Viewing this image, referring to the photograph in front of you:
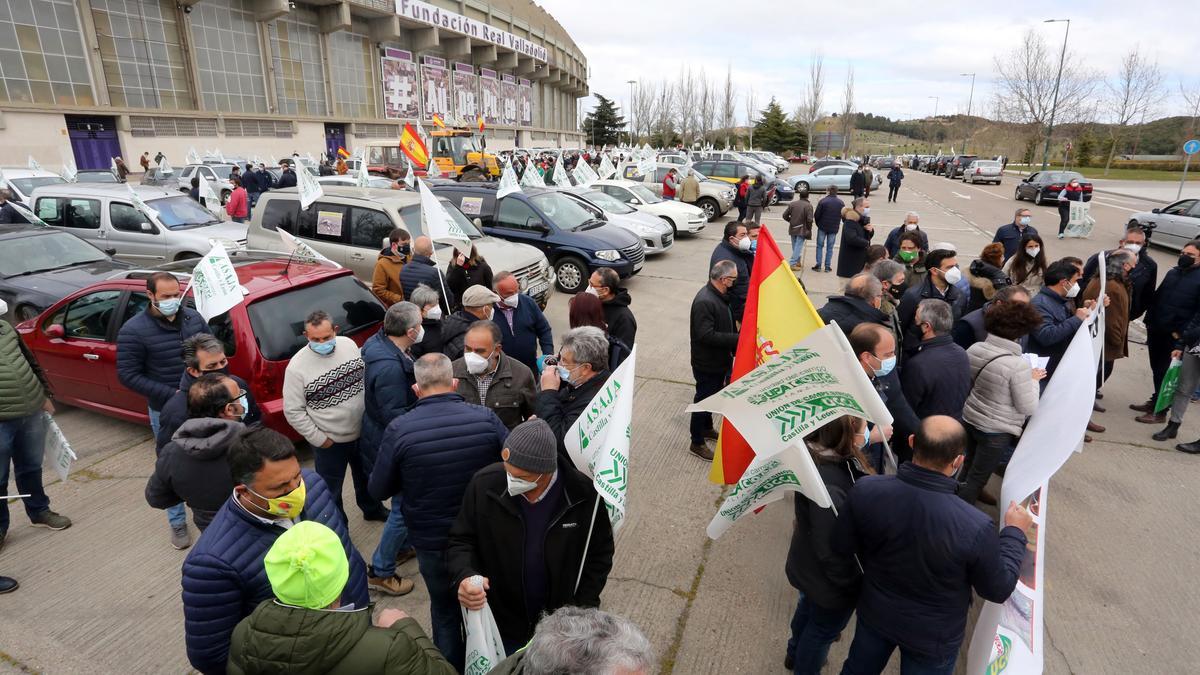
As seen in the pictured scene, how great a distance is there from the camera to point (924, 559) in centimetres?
236

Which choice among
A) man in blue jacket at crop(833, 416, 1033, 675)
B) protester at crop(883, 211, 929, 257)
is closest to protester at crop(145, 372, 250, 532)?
man in blue jacket at crop(833, 416, 1033, 675)

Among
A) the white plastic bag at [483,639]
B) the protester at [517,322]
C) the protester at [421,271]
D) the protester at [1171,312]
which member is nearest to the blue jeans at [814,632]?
the white plastic bag at [483,639]

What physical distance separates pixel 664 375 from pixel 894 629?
494 centimetres

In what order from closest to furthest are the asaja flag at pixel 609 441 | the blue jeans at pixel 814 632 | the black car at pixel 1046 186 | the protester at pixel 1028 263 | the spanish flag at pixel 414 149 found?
1. the asaja flag at pixel 609 441
2. the blue jeans at pixel 814 632
3. the protester at pixel 1028 263
4. the spanish flag at pixel 414 149
5. the black car at pixel 1046 186

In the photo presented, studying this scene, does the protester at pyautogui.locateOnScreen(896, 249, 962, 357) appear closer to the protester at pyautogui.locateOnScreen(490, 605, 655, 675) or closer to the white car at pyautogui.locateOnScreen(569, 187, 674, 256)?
Result: the protester at pyautogui.locateOnScreen(490, 605, 655, 675)

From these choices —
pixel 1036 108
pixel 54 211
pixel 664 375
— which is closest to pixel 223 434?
pixel 664 375

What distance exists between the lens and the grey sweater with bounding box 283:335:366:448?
12.6 feet

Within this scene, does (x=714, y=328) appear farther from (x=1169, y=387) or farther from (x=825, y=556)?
(x=1169, y=387)

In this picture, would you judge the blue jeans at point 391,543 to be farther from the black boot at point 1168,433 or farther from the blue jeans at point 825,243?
the blue jeans at point 825,243

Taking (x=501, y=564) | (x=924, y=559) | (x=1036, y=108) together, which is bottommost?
(x=501, y=564)

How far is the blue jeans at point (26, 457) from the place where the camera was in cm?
415

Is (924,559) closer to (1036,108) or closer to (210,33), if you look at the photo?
(210,33)

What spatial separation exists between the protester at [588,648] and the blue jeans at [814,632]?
1562 millimetres

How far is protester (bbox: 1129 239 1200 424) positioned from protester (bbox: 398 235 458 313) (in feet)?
22.7
